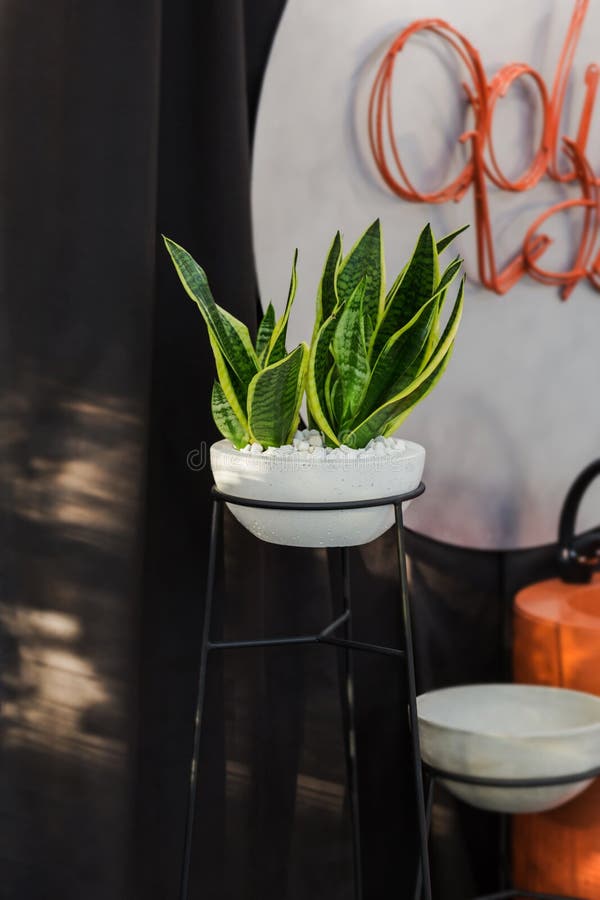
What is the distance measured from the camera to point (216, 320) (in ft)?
3.72

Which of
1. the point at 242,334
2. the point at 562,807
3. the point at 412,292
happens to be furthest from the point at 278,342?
the point at 562,807

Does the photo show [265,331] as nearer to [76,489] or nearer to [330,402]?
[330,402]

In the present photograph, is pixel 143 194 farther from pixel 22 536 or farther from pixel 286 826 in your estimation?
pixel 286 826

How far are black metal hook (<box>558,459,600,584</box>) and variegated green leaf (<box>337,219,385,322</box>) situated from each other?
2.02 feet

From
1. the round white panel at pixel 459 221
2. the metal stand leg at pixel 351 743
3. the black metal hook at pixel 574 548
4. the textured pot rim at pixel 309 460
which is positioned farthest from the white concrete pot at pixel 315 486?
the black metal hook at pixel 574 548

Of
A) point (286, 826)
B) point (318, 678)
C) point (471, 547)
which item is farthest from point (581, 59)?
point (286, 826)

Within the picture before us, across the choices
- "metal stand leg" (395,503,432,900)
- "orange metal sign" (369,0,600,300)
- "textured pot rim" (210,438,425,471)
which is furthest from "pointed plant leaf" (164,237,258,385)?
"orange metal sign" (369,0,600,300)

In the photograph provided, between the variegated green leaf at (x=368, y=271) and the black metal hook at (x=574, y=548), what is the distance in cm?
62

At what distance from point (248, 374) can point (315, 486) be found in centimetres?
17

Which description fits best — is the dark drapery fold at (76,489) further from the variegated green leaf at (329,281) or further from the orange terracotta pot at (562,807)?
the orange terracotta pot at (562,807)

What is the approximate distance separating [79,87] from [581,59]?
2.92 ft

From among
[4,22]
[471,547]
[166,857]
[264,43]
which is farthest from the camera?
[471,547]

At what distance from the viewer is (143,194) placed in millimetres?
1270

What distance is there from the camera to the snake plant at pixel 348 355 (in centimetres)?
110
